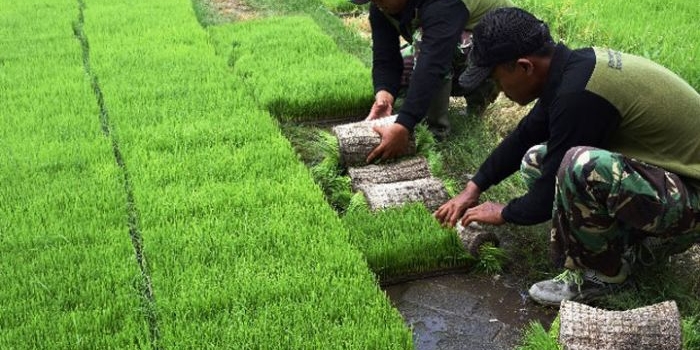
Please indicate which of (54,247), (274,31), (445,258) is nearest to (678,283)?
(445,258)

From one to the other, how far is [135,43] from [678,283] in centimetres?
471

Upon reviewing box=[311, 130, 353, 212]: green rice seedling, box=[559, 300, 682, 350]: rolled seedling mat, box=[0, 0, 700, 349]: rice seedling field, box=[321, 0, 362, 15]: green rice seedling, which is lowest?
box=[321, 0, 362, 15]: green rice seedling

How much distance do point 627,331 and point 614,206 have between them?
17.6 inches

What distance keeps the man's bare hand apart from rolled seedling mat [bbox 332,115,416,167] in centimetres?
3

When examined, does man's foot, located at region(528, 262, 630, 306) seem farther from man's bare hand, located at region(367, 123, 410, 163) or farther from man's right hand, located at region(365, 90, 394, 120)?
man's right hand, located at region(365, 90, 394, 120)

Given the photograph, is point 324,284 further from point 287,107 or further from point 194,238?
point 287,107

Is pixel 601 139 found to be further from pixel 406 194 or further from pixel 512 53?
pixel 406 194

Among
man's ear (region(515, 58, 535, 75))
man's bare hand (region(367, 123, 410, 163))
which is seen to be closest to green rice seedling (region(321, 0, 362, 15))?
man's bare hand (region(367, 123, 410, 163))

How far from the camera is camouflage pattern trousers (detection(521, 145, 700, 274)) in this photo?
259 centimetres

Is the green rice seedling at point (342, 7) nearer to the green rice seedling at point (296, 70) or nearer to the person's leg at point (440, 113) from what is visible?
the green rice seedling at point (296, 70)

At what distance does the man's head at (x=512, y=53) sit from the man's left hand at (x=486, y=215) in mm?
474

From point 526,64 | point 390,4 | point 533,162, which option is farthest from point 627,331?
point 390,4

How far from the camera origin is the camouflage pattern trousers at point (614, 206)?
2.59 meters

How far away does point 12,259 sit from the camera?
10.1ft
